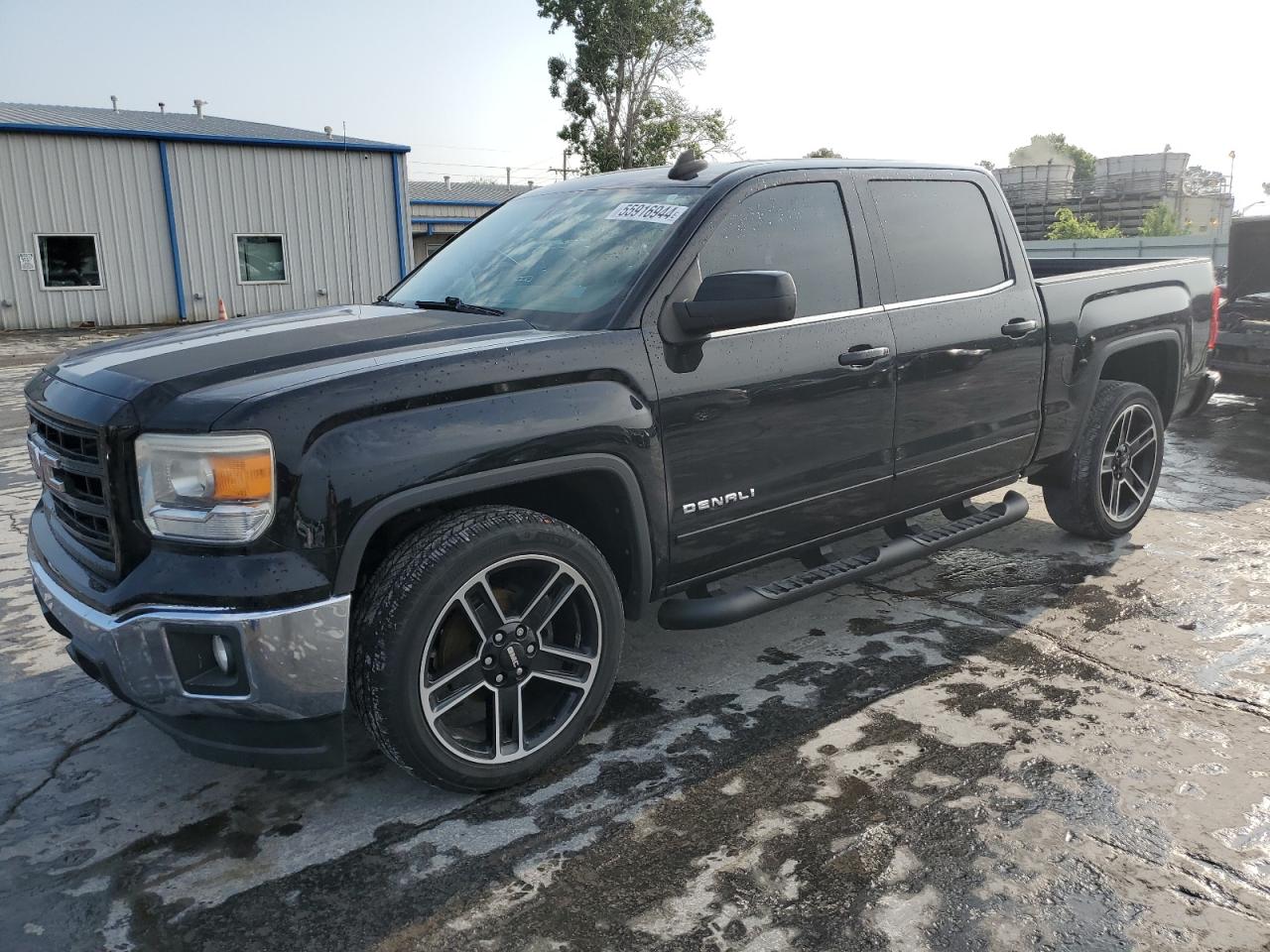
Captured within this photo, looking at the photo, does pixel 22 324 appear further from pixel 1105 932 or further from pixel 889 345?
pixel 1105 932

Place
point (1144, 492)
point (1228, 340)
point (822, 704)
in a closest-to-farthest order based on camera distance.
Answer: point (822, 704) < point (1144, 492) < point (1228, 340)

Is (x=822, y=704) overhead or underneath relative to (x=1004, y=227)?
underneath

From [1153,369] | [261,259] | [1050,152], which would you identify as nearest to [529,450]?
[1153,369]

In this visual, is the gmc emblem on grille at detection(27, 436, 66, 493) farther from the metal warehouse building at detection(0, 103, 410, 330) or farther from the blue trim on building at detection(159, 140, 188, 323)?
the blue trim on building at detection(159, 140, 188, 323)

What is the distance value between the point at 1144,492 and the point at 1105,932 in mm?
3604

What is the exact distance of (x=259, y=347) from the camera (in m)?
3.05

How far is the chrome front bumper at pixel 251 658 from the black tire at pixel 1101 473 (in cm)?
383

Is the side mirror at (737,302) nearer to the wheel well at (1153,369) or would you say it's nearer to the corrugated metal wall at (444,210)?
the wheel well at (1153,369)

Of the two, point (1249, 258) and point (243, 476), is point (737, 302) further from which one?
point (1249, 258)

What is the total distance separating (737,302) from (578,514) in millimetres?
857

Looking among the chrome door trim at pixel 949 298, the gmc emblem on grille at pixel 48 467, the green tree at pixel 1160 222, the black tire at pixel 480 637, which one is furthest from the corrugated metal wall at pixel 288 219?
the green tree at pixel 1160 222

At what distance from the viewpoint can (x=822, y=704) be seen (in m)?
3.57

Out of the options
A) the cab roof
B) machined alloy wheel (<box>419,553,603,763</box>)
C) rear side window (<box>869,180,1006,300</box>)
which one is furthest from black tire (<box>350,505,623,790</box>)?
rear side window (<box>869,180,1006,300</box>)

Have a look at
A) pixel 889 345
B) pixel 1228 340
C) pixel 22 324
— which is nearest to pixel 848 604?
pixel 889 345
